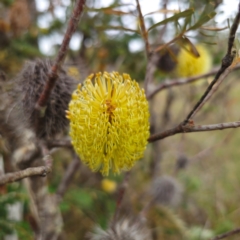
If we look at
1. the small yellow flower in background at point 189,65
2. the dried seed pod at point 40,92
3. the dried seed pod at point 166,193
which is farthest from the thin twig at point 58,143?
the dried seed pod at point 166,193

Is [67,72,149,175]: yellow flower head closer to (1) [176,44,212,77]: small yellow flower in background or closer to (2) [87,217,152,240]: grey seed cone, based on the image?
(2) [87,217,152,240]: grey seed cone

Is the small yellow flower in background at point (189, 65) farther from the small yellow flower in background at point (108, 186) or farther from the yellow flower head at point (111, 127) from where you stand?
the small yellow flower in background at point (108, 186)

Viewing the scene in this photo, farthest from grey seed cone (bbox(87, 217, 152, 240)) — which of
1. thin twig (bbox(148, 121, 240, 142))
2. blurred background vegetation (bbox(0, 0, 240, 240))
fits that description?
thin twig (bbox(148, 121, 240, 142))

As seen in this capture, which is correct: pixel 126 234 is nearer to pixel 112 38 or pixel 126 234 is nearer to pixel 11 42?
pixel 11 42

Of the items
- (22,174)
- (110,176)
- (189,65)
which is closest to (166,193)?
(110,176)

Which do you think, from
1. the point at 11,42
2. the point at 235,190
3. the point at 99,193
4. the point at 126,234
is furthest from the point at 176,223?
the point at 235,190

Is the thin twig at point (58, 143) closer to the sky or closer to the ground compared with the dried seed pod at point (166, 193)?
closer to the sky

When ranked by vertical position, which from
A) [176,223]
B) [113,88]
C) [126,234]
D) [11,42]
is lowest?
[176,223]
